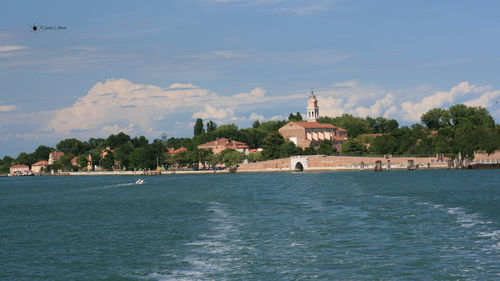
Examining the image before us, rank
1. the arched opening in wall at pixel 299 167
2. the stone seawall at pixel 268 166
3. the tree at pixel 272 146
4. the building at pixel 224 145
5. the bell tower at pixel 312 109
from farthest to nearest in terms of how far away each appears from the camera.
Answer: the bell tower at pixel 312 109 → the building at pixel 224 145 → the tree at pixel 272 146 → the stone seawall at pixel 268 166 → the arched opening in wall at pixel 299 167

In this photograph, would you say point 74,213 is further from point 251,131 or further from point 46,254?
point 251,131

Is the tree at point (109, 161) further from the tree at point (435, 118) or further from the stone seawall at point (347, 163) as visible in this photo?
the tree at point (435, 118)

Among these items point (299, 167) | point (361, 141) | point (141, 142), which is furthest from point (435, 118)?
point (141, 142)

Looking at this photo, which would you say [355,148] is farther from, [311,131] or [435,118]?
[435,118]

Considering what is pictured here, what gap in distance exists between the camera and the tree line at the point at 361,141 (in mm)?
116319

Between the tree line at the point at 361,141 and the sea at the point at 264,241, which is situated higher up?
the tree line at the point at 361,141

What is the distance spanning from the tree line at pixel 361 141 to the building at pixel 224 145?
14.6 ft

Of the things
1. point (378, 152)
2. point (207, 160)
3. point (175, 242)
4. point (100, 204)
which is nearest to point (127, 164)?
point (207, 160)

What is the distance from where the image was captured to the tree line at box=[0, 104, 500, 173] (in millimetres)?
116319

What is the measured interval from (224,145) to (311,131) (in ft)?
72.4

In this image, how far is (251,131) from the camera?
18225 centimetres

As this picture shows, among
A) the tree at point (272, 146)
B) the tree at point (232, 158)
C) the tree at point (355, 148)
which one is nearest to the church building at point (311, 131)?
the tree at point (272, 146)

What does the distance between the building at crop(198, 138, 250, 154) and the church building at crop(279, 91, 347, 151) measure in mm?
10370

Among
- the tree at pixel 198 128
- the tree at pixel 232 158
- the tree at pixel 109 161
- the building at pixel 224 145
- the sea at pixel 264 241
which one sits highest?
the tree at pixel 198 128
